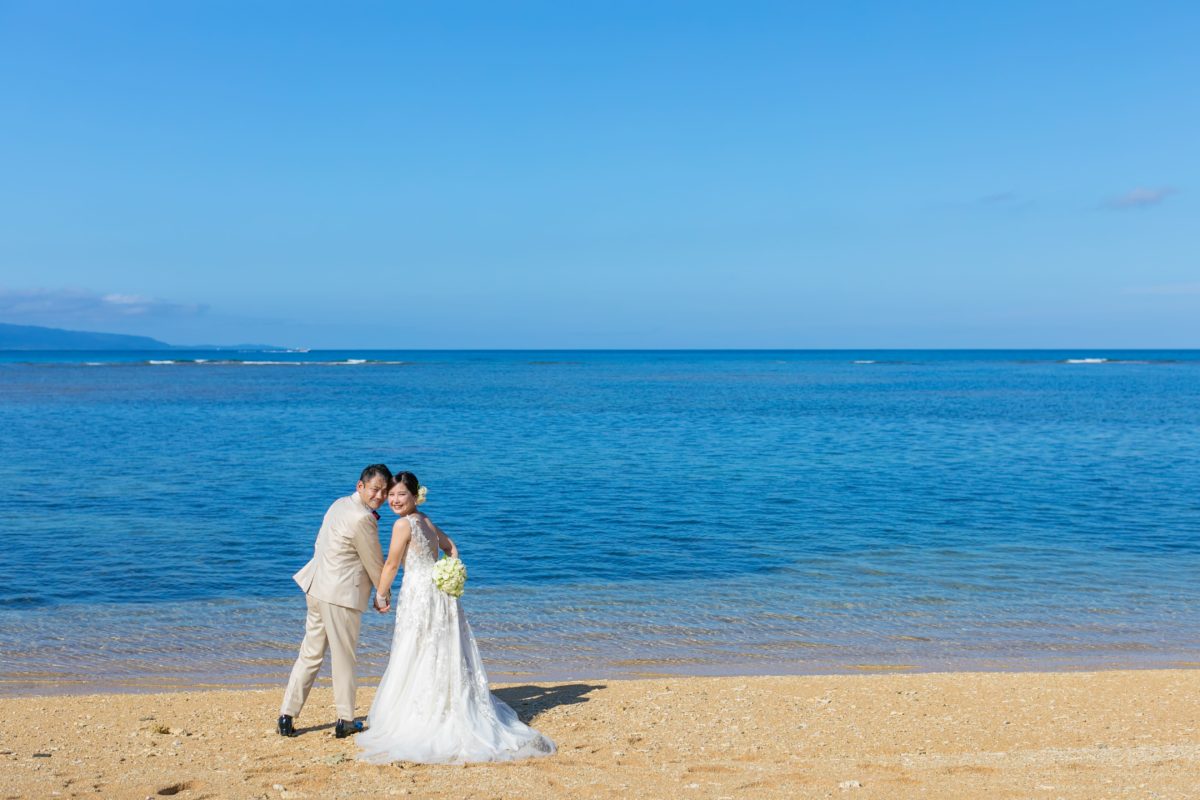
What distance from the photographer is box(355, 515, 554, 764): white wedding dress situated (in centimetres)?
780

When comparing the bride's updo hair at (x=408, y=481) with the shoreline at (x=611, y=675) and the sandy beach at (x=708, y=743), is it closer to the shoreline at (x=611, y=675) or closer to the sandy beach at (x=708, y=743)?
the sandy beach at (x=708, y=743)

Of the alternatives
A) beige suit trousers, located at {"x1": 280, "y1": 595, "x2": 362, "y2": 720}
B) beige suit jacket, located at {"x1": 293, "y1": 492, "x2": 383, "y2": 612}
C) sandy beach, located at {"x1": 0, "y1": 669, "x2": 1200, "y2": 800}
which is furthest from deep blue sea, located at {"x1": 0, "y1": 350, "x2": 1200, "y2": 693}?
beige suit jacket, located at {"x1": 293, "y1": 492, "x2": 383, "y2": 612}

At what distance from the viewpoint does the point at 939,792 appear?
6922 millimetres

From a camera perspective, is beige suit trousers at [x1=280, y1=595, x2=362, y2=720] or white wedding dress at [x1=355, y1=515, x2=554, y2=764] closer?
white wedding dress at [x1=355, y1=515, x2=554, y2=764]

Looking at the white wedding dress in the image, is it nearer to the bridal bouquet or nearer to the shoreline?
the bridal bouquet

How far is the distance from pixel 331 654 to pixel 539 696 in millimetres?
2243

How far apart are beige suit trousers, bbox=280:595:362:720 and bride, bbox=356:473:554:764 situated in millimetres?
287

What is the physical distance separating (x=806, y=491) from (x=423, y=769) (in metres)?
18.5

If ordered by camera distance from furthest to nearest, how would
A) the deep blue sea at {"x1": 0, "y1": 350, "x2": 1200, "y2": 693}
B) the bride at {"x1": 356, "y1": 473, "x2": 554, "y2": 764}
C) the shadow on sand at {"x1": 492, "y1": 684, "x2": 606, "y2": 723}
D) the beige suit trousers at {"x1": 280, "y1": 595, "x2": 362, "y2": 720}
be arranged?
the deep blue sea at {"x1": 0, "y1": 350, "x2": 1200, "y2": 693} → the shadow on sand at {"x1": 492, "y1": 684, "x2": 606, "y2": 723} → the beige suit trousers at {"x1": 280, "y1": 595, "x2": 362, "y2": 720} → the bride at {"x1": 356, "y1": 473, "x2": 554, "y2": 764}

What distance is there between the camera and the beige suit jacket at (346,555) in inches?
314

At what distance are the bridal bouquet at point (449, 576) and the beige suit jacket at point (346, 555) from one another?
492mm

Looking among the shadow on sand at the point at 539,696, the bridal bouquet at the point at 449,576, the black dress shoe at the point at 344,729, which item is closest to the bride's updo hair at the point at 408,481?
the bridal bouquet at the point at 449,576

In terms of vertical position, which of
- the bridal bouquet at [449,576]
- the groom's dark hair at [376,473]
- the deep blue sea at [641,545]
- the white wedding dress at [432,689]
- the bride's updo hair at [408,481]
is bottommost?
the deep blue sea at [641,545]

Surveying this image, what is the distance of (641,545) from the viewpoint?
17828 mm
